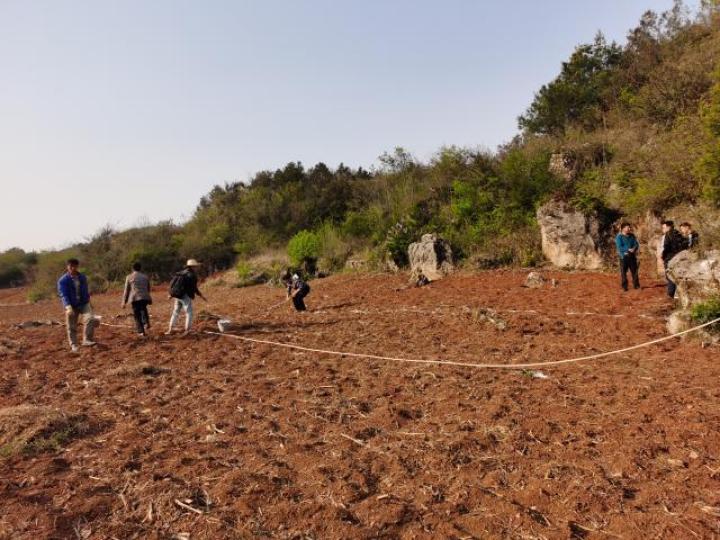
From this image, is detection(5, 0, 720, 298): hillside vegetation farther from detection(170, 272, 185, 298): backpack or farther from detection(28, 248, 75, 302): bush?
detection(170, 272, 185, 298): backpack

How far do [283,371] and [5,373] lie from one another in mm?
4189

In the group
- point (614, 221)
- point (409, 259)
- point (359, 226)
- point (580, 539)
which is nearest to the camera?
point (580, 539)

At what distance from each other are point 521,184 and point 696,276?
34.2 feet

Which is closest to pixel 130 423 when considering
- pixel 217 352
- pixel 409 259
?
pixel 217 352

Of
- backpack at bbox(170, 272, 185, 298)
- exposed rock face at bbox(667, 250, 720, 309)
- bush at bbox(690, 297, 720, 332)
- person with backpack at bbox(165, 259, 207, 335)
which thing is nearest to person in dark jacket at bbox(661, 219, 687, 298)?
exposed rock face at bbox(667, 250, 720, 309)

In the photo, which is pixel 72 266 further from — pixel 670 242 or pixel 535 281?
pixel 670 242

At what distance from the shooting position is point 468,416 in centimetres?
461

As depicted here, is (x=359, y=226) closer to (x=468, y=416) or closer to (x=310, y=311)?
(x=310, y=311)

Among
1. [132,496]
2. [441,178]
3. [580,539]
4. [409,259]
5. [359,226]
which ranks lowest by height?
[580,539]

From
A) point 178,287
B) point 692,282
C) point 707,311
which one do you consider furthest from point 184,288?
point 692,282

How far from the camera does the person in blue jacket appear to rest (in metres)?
7.81

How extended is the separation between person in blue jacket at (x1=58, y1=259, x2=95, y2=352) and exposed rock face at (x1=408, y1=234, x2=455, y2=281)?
10.3m

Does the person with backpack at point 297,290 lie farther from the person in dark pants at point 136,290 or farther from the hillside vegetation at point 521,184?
the hillside vegetation at point 521,184

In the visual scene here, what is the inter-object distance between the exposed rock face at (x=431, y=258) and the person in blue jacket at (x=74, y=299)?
10.3 m
